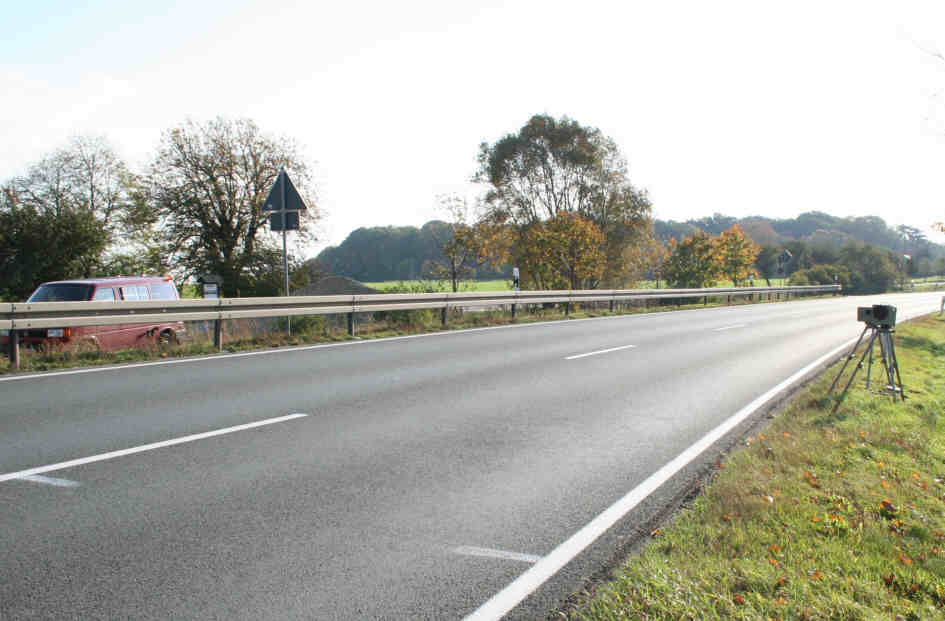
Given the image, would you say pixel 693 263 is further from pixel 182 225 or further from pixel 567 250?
pixel 182 225

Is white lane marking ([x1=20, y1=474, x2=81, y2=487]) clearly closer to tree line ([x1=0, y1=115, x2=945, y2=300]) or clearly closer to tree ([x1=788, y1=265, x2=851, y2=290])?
tree line ([x1=0, y1=115, x2=945, y2=300])

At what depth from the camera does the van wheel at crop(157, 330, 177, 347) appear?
11.3 meters

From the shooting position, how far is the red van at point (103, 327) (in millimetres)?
10148

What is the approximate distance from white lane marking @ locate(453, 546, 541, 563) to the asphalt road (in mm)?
11

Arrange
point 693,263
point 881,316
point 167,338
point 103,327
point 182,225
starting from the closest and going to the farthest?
point 881,316, point 103,327, point 167,338, point 182,225, point 693,263

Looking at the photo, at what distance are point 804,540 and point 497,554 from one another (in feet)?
5.77

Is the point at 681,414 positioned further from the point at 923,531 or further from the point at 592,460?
the point at 923,531

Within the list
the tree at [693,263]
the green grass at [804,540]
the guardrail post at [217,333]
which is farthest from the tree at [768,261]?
the green grass at [804,540]

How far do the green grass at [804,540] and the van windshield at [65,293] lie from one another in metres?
11.3

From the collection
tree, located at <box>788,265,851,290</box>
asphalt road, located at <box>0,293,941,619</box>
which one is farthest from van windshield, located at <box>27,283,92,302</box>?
tree, located at <box>788,265,851,290</box>

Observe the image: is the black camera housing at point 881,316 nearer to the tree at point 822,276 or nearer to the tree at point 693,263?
the tree at point 693,263

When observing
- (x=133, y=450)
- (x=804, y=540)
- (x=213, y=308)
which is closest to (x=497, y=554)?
(x=804, y=540)

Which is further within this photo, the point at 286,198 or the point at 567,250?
the point at 567,250

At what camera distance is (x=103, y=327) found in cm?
1087
